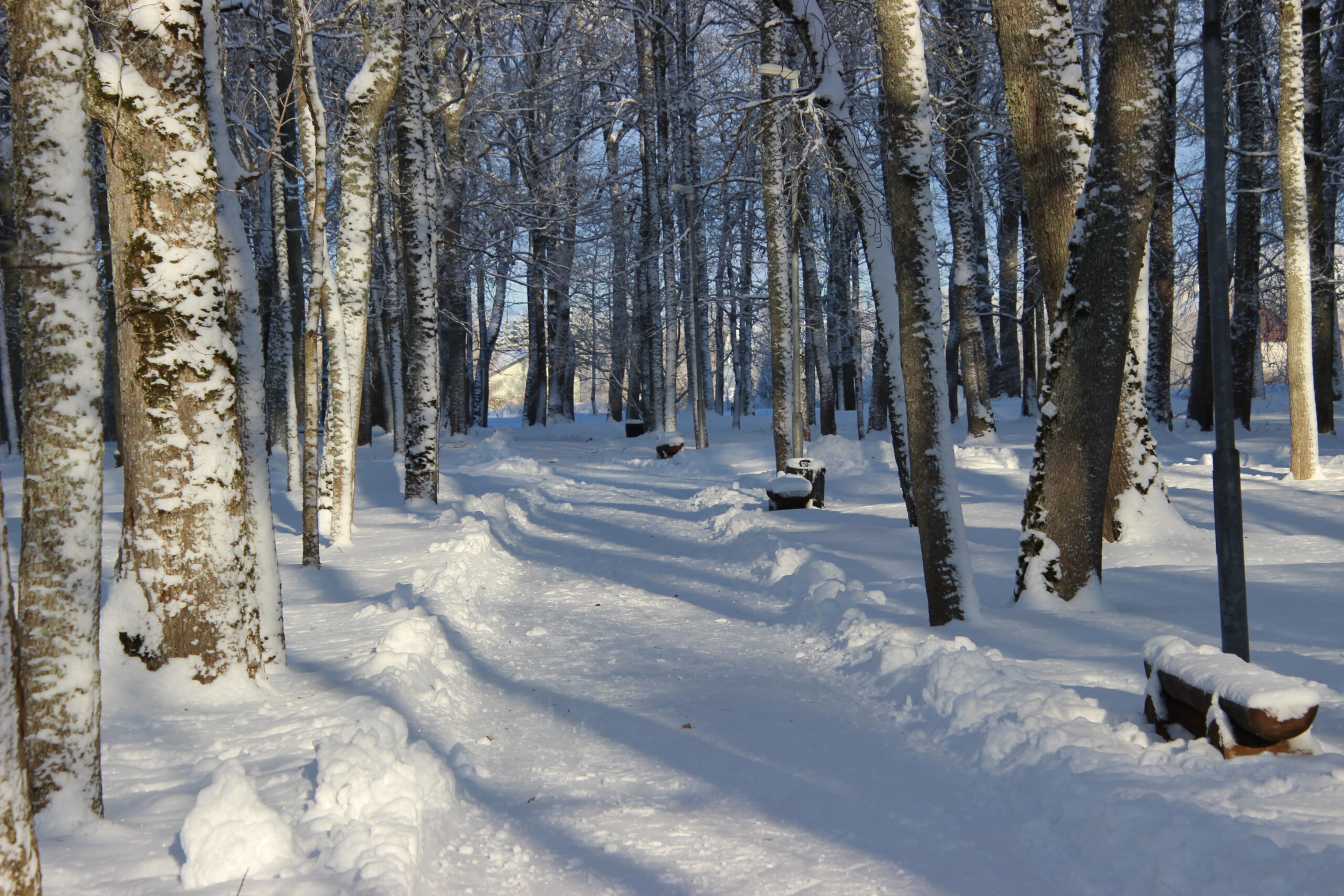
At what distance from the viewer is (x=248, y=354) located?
6312mm

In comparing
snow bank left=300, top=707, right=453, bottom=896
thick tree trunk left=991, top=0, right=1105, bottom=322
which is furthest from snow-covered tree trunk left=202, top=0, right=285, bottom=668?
thick tree trunk left=991, top=0, right=1105, bottom=322

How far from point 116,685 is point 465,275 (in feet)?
75.5

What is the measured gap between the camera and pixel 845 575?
28.2ft

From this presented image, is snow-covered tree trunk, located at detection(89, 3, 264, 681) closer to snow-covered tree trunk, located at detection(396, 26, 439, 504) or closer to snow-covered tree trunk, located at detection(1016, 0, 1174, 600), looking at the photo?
snow-covered tree trunk, located at detection(1016, 0, 1174, 600)

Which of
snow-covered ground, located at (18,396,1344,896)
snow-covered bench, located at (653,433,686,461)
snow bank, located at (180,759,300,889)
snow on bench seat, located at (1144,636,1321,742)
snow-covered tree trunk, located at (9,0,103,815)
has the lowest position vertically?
snow-covered ground, located at (18,396,1344,896)

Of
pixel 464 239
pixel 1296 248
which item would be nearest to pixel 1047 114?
pixel 1296 248

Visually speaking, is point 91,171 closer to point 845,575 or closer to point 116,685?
point 116,685

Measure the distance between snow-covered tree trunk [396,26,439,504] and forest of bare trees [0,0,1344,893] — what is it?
0.06m

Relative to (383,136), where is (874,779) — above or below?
below

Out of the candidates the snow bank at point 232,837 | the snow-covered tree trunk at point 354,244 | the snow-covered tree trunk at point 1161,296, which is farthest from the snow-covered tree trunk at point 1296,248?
the snow bank at point 232,837

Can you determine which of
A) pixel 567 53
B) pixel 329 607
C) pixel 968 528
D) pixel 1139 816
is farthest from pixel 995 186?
pixel 1139 816

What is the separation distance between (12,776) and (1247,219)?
845 inches

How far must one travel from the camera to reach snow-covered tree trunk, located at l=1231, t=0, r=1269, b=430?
58.0 feet

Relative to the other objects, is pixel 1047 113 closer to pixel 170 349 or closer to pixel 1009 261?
pixel 170 349
